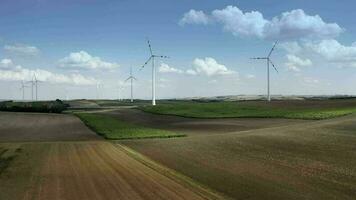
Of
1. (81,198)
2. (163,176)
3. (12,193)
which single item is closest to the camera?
(81,198)

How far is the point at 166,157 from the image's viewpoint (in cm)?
3089

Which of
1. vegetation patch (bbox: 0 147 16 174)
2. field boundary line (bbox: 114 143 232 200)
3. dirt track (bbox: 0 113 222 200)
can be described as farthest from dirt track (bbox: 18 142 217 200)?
vegetation patch (bbox: 0 147 16 174)

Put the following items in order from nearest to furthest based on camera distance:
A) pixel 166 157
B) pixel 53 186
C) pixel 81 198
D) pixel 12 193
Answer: pixel 81 198 → pixel 12 193 → pixel 53 186 → pixel 166 157

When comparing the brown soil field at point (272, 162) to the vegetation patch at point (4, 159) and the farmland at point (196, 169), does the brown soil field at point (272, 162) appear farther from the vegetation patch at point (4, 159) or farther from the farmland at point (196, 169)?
the vegetation patch at point (4, 159)

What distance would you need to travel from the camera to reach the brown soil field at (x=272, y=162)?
63.3 feet

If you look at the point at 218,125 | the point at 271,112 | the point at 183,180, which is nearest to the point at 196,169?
the point at 183,180

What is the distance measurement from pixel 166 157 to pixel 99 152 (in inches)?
224

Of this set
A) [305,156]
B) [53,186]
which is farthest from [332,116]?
[53,186]

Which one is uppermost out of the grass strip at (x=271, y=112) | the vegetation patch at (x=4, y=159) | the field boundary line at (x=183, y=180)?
the grass strip at (x=271, y=112)

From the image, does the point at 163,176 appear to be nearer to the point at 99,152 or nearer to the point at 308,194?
the point at 308,194

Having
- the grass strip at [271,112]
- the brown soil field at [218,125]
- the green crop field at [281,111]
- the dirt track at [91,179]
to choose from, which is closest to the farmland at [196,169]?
the dirt track at [91,179]

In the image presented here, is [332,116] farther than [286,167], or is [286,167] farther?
[332,116]

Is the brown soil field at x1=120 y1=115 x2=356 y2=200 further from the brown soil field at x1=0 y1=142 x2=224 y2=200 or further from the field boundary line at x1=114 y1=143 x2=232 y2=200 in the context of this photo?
the brown soil field at x1=0 y1=142 x2=224 y2=200

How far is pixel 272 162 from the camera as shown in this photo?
2644cm
